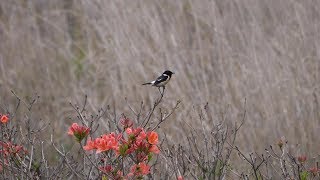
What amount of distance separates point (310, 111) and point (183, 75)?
35.8 inches

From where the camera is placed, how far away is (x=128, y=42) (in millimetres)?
4566

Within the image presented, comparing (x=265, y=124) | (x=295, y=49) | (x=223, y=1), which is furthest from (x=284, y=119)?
(x=223, y=1)

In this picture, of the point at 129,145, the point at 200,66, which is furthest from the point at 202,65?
the point at 129,145

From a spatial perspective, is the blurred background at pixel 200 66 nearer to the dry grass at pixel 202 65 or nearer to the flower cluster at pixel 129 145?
the dry grass at pixel 202 65

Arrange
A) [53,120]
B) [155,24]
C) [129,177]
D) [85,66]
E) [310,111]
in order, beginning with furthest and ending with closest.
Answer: [85,66]
[53,120]
[155,24]
[310,111]
[129,177]

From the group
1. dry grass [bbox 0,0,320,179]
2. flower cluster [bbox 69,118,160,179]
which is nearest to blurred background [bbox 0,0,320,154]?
dry grass [bbox 0,0,320,179]

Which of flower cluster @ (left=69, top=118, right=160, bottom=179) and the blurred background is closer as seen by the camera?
flower cluster @ (left=69, top=118, right=160, bottom=179)

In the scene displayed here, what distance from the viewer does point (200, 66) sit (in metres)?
4.46

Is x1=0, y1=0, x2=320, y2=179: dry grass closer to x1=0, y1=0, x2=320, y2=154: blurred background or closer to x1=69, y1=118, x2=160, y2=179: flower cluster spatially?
x1=0, y1=0, x2=320, y2=154: blurred background

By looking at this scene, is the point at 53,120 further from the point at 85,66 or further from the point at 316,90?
the point at 316,90

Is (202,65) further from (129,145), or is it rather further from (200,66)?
(129,145)

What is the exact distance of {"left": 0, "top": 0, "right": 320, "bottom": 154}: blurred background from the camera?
3.93 meters

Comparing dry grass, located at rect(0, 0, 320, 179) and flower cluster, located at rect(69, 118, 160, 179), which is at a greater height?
dry grass, located at rect(0, 0, 320, 179)

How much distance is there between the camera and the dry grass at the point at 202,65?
3928 mm
